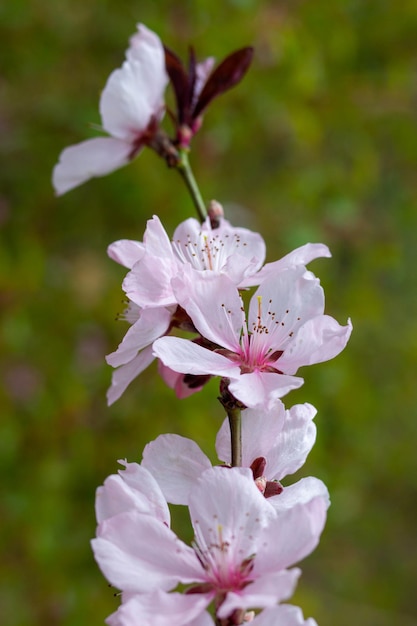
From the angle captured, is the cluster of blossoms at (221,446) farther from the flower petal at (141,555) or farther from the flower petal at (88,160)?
the flower petal at (88,160)

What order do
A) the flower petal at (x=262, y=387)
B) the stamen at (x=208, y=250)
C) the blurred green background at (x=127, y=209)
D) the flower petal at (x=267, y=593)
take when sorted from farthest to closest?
the blurred green background at (x=127, y=209) → the stamen at (x=208, y=250) → the flower petal at (x=262, y=387) → the flower petal at (x=267, y=593)

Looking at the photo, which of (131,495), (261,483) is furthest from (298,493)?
(131,495)

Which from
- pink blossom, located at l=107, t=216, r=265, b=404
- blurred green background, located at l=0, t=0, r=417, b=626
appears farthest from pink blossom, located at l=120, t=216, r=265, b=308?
blurred green background, located at l=0, t=0, r=417, b=626

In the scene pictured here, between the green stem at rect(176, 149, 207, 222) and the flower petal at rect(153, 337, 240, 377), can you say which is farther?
the green stem at rect(176, 149, 207, 222)

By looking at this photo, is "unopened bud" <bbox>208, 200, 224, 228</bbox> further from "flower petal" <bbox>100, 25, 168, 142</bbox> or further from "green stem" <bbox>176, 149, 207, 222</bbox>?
"flower petal" <bbox>100, 25, 168, 142</bbox>

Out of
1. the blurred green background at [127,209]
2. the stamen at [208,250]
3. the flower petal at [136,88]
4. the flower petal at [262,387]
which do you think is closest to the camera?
the flower petal at [262,387]

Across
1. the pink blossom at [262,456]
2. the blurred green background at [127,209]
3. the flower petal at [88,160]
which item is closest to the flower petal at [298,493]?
the pink blossom at [262,456]

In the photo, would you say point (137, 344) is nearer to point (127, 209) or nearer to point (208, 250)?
point (208, 250)
